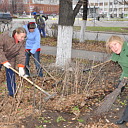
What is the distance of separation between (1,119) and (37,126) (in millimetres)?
511

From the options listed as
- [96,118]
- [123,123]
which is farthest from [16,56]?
[123,123]

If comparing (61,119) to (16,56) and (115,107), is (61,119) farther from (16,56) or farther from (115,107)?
(16,56)

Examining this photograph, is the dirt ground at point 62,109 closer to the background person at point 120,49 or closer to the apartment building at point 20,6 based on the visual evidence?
the background person at point 120,49

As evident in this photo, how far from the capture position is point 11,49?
3.95m

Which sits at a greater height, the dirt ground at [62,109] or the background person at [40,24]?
the background person at [40,24]

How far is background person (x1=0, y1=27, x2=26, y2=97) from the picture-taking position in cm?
379

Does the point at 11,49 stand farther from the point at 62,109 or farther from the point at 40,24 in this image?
the point at 40,24

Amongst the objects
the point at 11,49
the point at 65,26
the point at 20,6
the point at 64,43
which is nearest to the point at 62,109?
the point at 11,49

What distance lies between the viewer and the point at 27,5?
53.6 m

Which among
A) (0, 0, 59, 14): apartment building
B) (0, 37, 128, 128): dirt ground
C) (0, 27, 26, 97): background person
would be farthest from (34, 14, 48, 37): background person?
(0, 0, 59, 14): apartment building

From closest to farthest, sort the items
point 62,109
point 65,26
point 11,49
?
point 62,109 < point 11,49 < point 65,26

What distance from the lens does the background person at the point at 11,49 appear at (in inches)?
149

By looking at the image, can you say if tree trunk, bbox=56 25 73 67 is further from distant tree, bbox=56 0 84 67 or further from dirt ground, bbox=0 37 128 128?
dirt ground, bbox=0 37 128 128

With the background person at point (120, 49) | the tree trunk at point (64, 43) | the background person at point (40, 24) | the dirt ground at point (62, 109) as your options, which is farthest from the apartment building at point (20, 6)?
the background person at point (120, 49)
